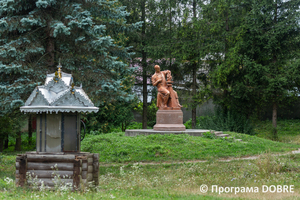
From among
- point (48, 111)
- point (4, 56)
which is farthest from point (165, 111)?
point (48, 111)

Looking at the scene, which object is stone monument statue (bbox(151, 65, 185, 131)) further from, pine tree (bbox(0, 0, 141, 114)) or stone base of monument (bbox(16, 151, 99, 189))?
stone base of monument (bbox(16, 151, 99, 189))

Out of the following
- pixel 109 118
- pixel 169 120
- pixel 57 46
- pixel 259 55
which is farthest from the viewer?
pixel 109 118

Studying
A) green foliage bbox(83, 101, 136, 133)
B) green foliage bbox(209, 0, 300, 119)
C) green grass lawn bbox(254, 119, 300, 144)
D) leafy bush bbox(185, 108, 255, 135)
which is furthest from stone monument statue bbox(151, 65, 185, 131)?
green grass lawn bbox(254, 119, 300, 144)

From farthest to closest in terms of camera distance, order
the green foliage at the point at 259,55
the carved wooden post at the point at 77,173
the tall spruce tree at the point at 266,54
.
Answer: the green foliage at the point at 259,55, the tall spruce tree at the point at 266,54, the carved wooden post at the point at 77,173

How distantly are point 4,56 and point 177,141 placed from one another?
7.61m

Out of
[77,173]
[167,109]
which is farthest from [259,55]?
[77,173]

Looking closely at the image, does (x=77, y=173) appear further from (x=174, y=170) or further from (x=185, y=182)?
(x=174, y=170)

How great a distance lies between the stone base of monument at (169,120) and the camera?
16266mm

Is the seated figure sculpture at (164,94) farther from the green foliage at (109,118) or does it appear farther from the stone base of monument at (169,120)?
the green foliage at (109,118)

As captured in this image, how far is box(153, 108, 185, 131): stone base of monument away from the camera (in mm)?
16266

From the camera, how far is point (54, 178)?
7.07 meters

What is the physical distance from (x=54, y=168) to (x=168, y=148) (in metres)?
6.70

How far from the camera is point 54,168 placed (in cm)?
729

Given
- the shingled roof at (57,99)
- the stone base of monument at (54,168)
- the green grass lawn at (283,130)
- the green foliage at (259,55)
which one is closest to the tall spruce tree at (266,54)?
the green foliage at (259,55)
